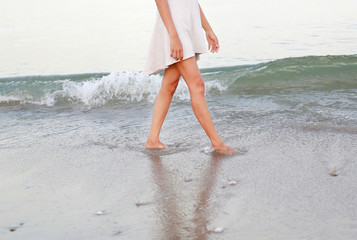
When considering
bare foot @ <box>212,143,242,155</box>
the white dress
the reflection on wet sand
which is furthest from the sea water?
the white dress

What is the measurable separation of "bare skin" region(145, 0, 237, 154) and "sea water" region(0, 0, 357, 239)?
152 millimetres

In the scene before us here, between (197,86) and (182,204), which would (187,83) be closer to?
(197,86)

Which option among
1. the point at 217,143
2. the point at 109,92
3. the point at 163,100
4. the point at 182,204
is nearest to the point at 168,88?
the point at 163,100

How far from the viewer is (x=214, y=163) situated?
12.0ft

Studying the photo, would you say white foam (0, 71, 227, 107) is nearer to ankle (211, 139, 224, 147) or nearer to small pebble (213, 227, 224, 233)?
ankle (211, 139, 224, 147)

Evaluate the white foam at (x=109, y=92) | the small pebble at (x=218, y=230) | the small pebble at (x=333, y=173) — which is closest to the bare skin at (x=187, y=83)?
the small pebble at (x=333, y=173)

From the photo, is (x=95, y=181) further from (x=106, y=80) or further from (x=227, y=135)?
(x=106, y=80)

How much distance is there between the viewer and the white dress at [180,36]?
12.3 feet

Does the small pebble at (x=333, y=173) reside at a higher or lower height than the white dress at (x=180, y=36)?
lower

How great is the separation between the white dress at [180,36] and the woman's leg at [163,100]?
0.16 metres

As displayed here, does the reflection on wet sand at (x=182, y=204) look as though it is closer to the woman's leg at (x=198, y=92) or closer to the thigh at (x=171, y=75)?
the woman's leg at (x=198, y=92)

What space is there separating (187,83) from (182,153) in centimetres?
56

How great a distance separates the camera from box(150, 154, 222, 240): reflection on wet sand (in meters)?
2.47

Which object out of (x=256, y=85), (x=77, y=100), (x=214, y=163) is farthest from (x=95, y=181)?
(x=256, y=85)
